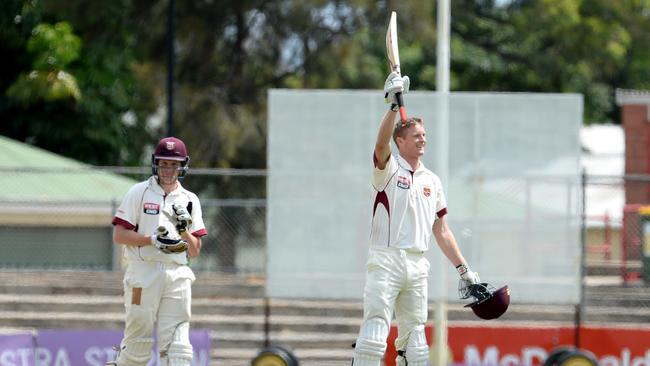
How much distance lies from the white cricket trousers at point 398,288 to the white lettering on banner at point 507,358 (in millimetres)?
4179

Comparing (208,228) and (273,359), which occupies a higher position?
(208,228)

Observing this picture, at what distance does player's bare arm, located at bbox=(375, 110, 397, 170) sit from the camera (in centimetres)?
907

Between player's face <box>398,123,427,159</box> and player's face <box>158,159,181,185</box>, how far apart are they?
5.43 feet

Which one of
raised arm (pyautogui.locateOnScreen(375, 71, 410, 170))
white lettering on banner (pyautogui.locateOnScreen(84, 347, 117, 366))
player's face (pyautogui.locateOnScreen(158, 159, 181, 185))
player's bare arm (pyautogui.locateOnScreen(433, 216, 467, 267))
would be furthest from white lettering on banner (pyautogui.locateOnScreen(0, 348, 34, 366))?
raised arm (pyautogui.locateOnScreen(375, 71, 410, 170))


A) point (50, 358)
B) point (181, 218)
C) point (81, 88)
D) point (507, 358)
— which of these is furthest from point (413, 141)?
point (81, 88)

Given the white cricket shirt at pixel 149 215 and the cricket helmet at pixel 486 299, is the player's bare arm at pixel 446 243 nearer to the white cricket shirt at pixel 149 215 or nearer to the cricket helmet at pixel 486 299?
the cricket helmet at pixel 486 299

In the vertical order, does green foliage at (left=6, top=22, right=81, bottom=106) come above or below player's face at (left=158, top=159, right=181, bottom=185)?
above

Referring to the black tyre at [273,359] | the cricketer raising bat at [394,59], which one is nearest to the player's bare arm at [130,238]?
the cricketer raising bat at [394,59]

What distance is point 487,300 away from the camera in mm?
9828

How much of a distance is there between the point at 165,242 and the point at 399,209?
5.50 ft

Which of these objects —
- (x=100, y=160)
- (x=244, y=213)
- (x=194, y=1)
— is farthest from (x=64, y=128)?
(x=244, y=213)

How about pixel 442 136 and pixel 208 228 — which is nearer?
pixel 442 136

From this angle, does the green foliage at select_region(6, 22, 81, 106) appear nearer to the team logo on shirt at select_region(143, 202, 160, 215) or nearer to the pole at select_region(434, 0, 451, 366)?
the pole at select_region(434, 0, 451, 366)

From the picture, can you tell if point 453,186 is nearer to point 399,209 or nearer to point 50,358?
point 50,358
